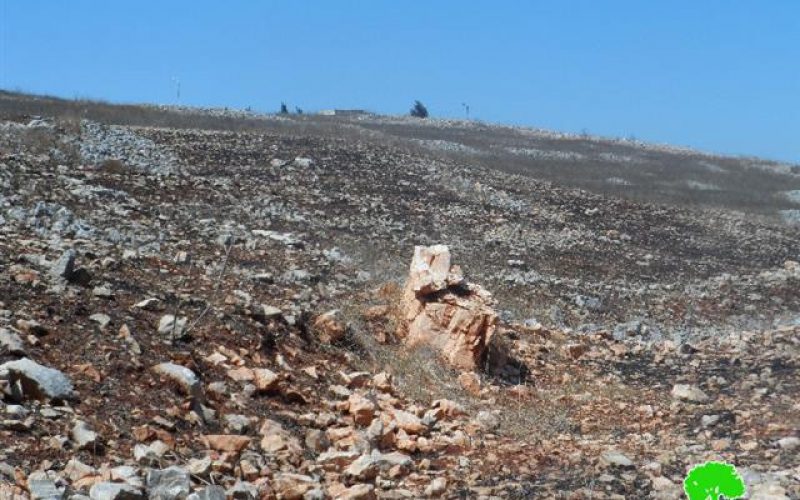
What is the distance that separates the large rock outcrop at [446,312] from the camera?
7797 millimetres

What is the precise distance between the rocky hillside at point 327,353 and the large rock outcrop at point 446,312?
0.16m

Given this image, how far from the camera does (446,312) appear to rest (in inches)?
315

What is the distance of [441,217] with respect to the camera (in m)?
15.1

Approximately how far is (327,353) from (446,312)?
145cm

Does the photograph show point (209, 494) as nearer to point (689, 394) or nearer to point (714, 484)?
point (714, 484)

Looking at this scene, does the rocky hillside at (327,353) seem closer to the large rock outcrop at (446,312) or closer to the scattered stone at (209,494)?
the scattered stone at (209,494)

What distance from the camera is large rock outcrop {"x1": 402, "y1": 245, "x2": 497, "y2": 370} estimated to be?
307 inches

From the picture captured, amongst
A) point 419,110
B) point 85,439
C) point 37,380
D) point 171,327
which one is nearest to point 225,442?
point 85,439

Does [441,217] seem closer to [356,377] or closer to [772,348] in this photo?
[772,348]

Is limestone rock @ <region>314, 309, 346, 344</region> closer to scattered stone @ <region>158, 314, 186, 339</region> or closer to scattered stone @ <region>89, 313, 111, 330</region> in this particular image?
scattered stone @ <region>158, 314, 186, 339</region>

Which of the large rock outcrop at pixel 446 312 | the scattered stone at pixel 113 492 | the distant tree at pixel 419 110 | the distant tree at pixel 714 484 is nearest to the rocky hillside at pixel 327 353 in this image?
the scattered stone at pixel 113 492

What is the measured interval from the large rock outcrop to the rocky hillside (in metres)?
0.16

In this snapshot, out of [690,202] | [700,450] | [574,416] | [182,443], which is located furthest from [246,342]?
[690,202]

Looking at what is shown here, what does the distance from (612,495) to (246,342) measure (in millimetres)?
3005
